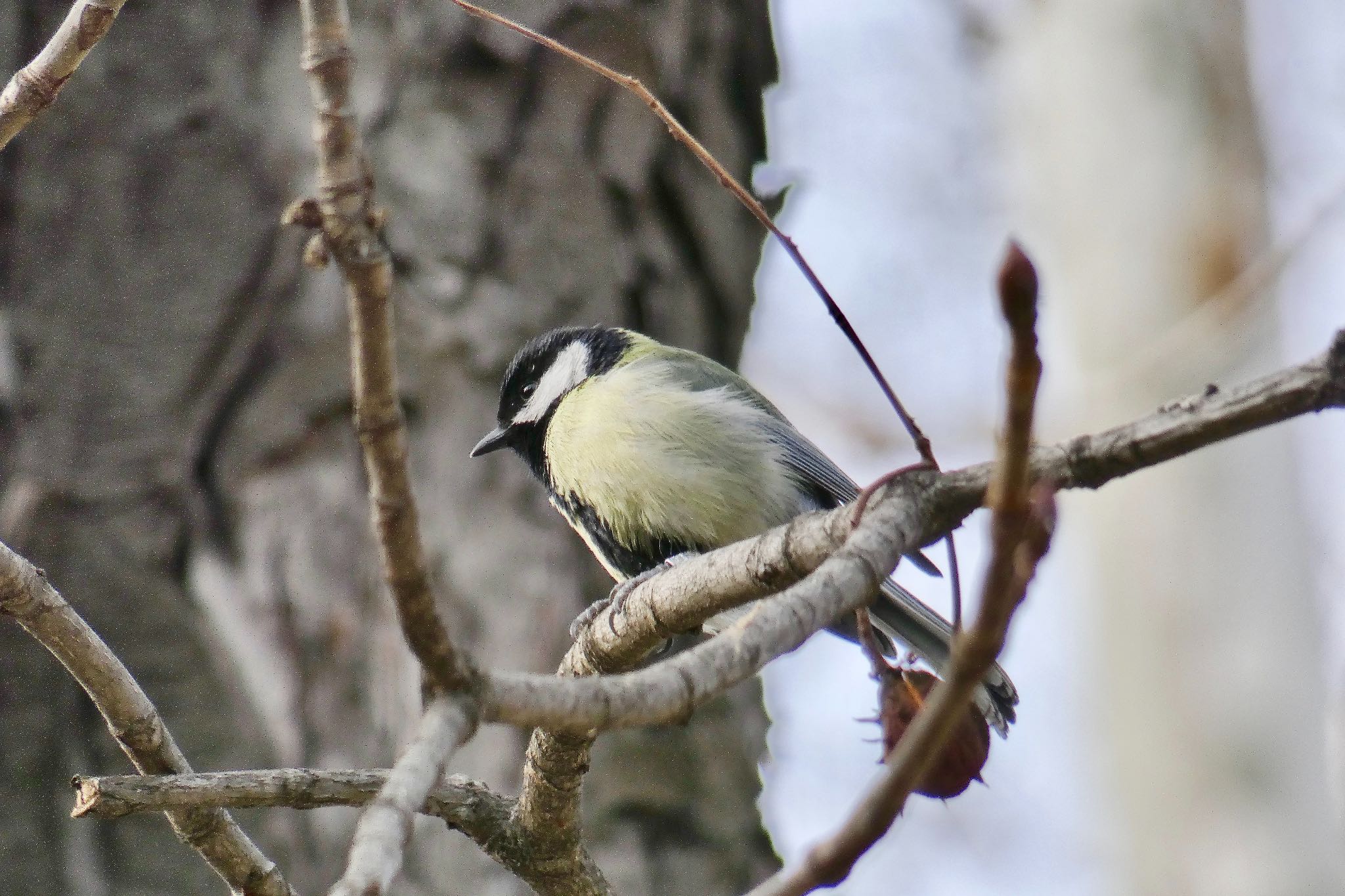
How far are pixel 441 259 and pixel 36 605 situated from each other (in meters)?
1.51

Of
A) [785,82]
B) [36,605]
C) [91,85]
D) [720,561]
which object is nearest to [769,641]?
[720,561]

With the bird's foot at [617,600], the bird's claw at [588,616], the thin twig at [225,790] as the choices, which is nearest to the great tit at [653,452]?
the bird's foot at [617,600]

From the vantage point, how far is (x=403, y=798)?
0.78 m

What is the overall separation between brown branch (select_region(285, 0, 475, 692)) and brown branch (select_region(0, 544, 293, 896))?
2.17 feet

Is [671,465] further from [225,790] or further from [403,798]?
[403,798]

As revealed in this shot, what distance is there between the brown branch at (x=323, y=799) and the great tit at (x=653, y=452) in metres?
0.88

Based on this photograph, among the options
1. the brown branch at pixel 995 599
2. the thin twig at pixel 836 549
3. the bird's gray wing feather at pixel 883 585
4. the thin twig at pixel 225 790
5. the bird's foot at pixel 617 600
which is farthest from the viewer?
the bird's gray wing feather at pixel 883 585

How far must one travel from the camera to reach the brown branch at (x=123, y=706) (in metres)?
1.29

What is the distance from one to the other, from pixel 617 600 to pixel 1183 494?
3.40 meters

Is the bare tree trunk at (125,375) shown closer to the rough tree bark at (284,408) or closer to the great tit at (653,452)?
the rough tree bark at (284,408)

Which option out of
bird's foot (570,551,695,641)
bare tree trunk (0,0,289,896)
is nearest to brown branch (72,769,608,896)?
bird's foot (570,551,695,641)

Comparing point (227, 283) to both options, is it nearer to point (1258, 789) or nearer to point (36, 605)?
point (36, 605)

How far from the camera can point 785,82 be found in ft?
11.4

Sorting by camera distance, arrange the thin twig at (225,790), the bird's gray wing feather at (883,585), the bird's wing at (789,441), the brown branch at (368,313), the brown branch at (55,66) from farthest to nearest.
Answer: the bird's wing at (789,441) < the bird's gray wing feather at (883,585) < the brown branch at (55,66) < the thin twig at (225,790) < the brown branch at (368,313)
